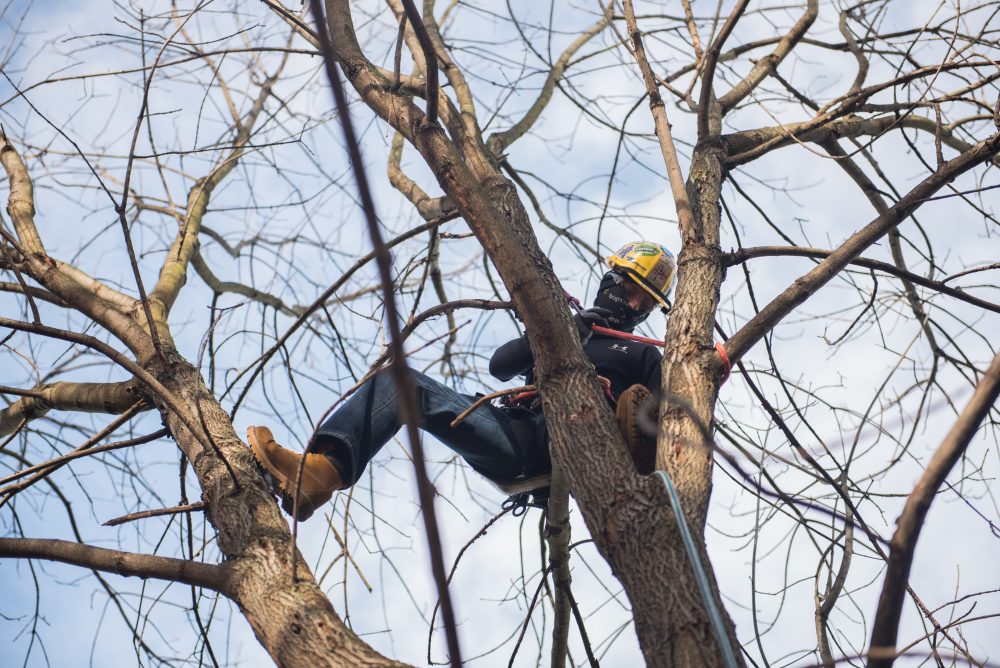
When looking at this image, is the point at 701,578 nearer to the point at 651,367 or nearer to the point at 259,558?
the point at 259,558

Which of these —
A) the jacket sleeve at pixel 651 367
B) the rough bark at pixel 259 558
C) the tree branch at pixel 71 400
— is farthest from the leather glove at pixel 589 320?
the tree branch at pixel 71 400

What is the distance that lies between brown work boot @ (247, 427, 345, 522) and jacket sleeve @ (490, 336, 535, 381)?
0.74 m

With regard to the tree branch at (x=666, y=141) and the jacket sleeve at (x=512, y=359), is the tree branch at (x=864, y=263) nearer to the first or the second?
the tree branch at (x=666, y=141)

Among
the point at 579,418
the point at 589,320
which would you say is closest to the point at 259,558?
the point at 579,418

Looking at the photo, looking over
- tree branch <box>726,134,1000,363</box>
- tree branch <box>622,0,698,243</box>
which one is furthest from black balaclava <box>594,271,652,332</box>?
tree branch <box>726,134,1000,363</box>

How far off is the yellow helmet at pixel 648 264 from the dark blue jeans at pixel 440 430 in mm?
661

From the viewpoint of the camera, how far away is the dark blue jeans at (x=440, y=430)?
2.83 meters

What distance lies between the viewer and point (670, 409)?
222 cm

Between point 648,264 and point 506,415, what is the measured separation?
843 mm

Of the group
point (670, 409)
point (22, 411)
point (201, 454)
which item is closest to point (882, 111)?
point (670, 409)

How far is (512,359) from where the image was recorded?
10.6 ft

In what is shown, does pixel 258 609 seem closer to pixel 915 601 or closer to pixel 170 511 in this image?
pixel 170 511

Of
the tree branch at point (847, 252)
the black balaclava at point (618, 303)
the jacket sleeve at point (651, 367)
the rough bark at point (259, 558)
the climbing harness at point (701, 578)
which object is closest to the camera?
the climbing harness at point (701, 578)

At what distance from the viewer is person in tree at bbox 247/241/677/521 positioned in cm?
260
